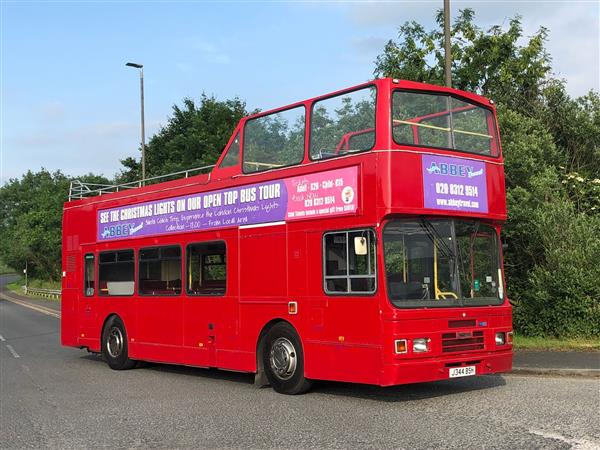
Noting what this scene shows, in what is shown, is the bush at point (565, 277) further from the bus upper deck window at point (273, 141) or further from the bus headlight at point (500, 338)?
the bus upper deck window at point (273, 141)

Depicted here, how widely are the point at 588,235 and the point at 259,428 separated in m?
9.46

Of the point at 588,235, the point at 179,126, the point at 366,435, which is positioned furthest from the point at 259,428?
the point at 179,126

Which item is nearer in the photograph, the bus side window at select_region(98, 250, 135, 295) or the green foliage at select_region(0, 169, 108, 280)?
the bus side window at select_region(98, 250, 135, 295)

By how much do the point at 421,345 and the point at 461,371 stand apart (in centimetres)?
74

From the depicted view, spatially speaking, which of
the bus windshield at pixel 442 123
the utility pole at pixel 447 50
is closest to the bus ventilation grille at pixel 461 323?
the bus windshield at pixel 442 123

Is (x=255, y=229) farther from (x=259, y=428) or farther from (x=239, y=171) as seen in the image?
(x=259, y=428)

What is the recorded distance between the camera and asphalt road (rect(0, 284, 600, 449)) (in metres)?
6.86

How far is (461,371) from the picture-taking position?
8.87 m

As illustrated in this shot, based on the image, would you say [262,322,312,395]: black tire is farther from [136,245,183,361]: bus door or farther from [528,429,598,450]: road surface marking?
[528,429,598,450]: road surface marking

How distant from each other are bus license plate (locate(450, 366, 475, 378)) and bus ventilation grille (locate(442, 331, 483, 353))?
22 cm

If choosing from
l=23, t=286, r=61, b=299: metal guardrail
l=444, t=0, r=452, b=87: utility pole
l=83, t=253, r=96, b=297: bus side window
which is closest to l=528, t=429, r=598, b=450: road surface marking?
l=444, t=0, r=452, b=87: utility pole

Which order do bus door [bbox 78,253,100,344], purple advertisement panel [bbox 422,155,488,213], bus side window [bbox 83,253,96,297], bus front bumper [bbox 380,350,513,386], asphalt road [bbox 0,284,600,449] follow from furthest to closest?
bus side window [bbox 83,253,96,297] < bus door [bbox 78,253,100,344] < purple advertisement panel [bbox 422,155,488,213] < bus front bumper [bbox 380,350,513,386] < asphalt road [bbox 0,284,600,449]

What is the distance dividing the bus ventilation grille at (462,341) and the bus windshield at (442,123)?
2.43 meters

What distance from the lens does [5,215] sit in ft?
411
